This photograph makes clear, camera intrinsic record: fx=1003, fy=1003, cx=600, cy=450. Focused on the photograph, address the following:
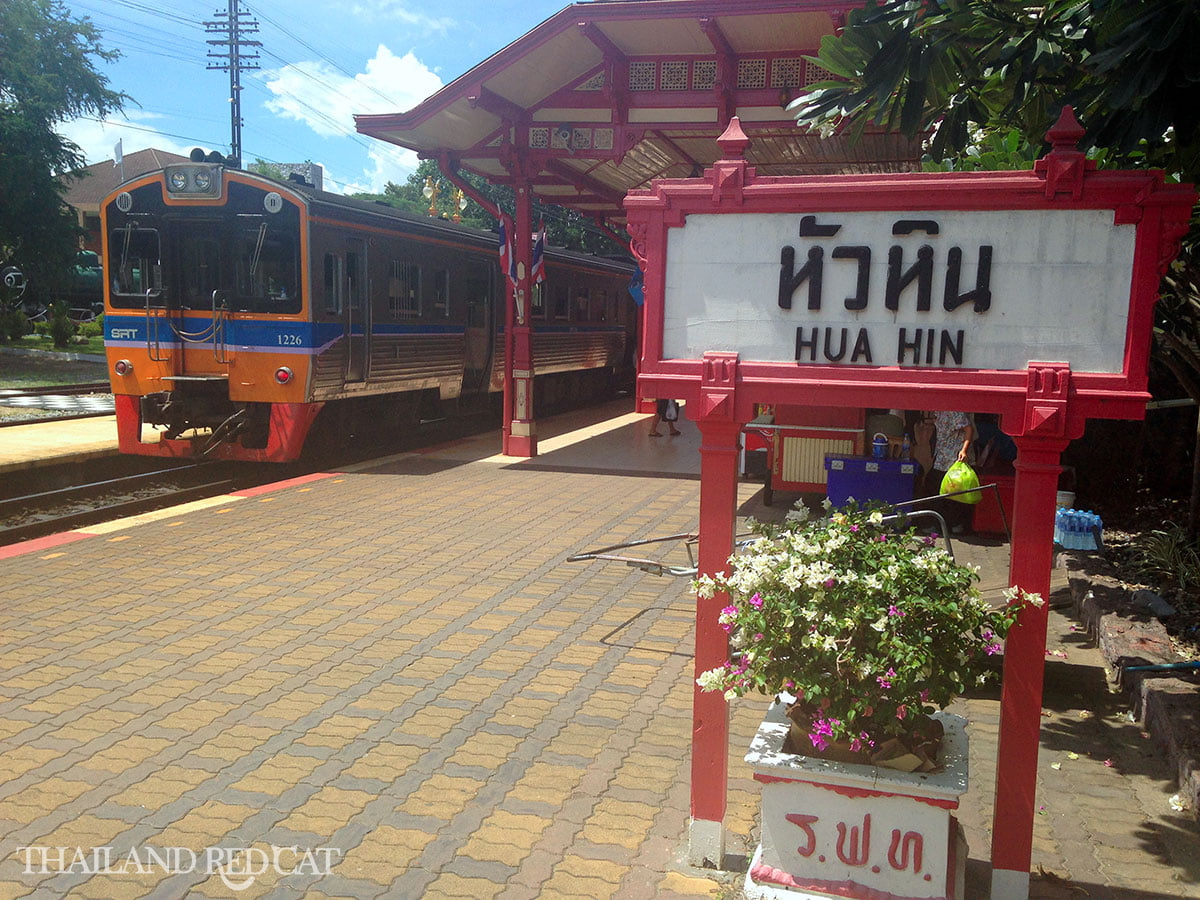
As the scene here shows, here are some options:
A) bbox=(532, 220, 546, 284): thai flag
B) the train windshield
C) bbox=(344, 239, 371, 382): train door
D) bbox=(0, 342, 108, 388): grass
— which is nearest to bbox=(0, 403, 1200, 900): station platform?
the train windshield

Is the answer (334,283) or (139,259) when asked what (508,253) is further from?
(139,259)

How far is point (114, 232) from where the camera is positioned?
12.1 metres

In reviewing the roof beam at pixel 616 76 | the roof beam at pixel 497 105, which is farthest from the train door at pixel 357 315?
the roof beam at pixel 616 76

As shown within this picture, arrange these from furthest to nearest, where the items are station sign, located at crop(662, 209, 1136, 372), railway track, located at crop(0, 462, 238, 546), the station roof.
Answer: the station roof < railway track, located at crop(0, 462, 238, 546) < station sign, located at crop(662, 209, 1136, 372)

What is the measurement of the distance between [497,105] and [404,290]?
10.0 feet

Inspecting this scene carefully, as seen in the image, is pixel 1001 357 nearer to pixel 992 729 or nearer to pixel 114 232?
pixel 992 729

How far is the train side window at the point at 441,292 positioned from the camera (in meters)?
15.0

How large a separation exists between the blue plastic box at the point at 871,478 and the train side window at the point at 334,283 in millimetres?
6288

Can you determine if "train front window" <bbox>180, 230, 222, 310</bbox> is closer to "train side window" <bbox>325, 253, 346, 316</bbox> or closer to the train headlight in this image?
the train headlight

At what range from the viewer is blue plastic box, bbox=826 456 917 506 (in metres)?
9.35

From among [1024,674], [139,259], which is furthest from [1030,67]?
[139,259]

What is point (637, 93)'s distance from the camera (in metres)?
11.7

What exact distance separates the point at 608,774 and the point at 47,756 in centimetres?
255

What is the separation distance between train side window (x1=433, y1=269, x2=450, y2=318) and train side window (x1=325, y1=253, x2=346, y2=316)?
2.72 meters
